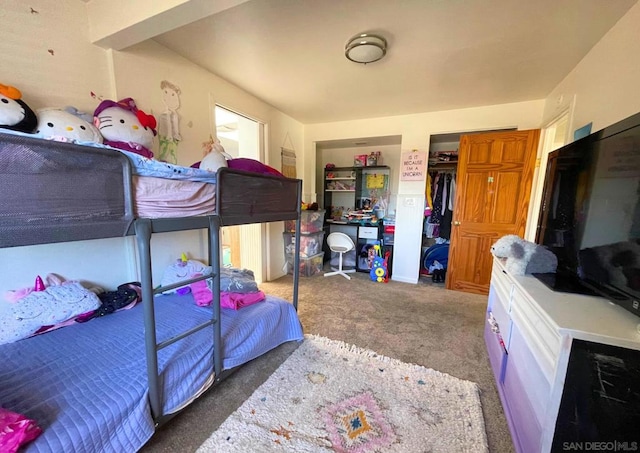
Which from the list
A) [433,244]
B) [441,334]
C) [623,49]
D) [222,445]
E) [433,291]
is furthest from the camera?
[433,244]

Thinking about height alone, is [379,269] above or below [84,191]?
below

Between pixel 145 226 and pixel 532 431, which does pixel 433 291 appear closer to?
pixel 532 431

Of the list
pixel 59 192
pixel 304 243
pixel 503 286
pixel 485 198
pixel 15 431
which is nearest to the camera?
Answer: pixel 15 431

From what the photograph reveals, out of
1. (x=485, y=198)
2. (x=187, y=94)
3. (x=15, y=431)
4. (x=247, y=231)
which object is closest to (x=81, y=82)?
(x=187, y=94)

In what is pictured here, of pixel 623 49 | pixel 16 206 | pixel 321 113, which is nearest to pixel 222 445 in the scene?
pixel 16 206

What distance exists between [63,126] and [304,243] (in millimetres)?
2751

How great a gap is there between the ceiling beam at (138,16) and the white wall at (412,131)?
267 cm

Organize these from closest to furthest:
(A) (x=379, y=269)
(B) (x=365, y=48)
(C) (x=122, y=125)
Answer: (C) (x=122, y=125)
(B) (x=365, y=48)
(A) (x=379, y=269)

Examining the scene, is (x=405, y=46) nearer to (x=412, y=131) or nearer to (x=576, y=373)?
(x=412, y=131)

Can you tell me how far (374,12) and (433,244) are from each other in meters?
3.21

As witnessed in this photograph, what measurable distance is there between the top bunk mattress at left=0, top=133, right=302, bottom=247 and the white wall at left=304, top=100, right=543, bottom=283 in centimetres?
280

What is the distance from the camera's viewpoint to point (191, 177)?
1214 mm

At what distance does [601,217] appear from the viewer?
110 centimetres

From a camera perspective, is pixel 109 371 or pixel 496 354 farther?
pixel 496 354
